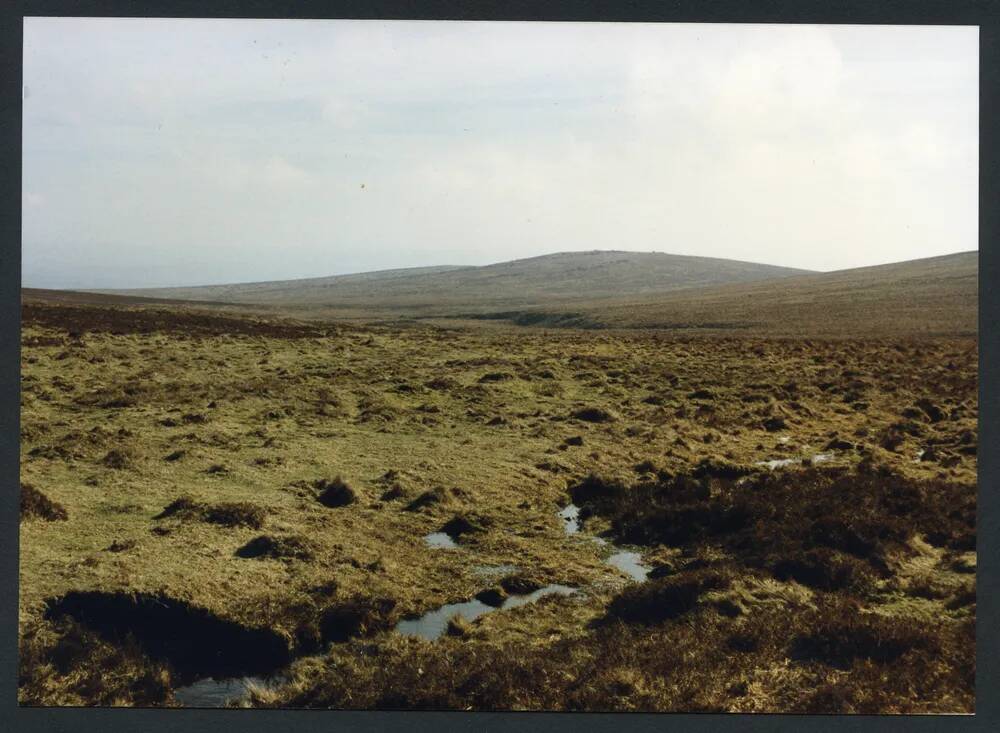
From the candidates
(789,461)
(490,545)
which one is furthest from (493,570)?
(789,461)

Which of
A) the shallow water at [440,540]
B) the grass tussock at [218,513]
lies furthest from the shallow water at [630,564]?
the grass tussock at [218,513]

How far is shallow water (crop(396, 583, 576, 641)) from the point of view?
1312 centimetres

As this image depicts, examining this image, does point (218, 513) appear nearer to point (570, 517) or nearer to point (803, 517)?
point (570, 517)

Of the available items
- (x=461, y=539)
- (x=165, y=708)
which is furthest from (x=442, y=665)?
(x=461, y=539)

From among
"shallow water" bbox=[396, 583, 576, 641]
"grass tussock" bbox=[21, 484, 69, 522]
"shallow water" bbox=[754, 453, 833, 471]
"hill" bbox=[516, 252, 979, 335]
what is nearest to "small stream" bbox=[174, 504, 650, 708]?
"shallow water" bbox=[396, 583, 576, 641]

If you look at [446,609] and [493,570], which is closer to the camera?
[446,609]

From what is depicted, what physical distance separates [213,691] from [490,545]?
615cm

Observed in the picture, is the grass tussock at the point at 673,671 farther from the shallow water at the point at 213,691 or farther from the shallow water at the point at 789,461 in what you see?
the shallow water at the point at 789,461

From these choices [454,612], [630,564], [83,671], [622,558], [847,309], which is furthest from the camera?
[847,309]

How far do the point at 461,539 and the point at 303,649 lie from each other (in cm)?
473

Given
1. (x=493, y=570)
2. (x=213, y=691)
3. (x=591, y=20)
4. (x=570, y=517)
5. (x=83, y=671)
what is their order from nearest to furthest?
(x=591, y=20)
(x=83, y=671)
(x=213, y=691)
(x=493, y=570)
(x=570, y=517)

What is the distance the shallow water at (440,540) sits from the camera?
1623cm

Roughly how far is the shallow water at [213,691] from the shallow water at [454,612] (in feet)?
8.06

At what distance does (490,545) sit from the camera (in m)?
16.4
